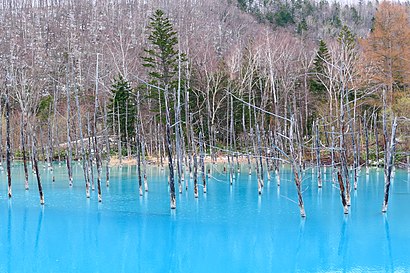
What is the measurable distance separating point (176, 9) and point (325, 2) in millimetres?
30239

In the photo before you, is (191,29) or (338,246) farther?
(191,29)

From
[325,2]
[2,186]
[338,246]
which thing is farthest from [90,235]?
[325,2]

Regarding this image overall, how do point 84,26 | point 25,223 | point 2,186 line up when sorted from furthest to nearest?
point 84,26 → point 2,186 → point 25,223

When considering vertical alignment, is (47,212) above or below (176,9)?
below

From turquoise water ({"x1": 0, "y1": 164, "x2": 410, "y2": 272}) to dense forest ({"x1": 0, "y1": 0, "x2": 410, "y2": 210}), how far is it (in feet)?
4.79

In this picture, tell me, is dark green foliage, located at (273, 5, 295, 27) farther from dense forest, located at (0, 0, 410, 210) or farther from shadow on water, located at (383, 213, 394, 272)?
shadow on water, located at (383, 213, 394, 272)

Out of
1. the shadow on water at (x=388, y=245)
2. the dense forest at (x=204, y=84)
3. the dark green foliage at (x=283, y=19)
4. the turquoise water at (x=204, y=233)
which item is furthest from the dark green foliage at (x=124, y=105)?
the dark green foliage at (x=283, y=19)

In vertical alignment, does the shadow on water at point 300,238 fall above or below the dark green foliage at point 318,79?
below

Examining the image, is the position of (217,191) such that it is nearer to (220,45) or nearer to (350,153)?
(350,153)

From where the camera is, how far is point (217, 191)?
857 inches

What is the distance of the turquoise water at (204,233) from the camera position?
10805 mm

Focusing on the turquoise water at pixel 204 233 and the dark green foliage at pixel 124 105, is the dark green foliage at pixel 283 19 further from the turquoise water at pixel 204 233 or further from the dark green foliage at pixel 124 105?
the turquoise water at pixel 204 233

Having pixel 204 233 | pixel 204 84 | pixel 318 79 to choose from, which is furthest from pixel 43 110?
pixel 204 233

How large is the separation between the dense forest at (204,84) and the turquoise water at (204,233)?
57.5 inches
